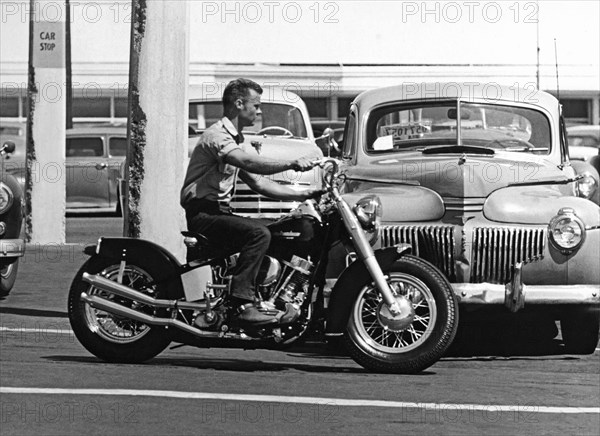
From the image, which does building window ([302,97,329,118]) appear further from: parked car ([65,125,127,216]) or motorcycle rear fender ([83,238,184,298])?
motorcycle rear fender ([83,238,184,298])

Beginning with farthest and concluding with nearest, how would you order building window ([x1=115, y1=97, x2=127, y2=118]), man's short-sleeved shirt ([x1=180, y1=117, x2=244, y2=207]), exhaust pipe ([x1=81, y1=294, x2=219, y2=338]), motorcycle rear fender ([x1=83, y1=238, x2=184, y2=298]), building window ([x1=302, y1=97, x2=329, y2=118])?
building window ([x1=302, y1=97, x2=329, y2=118])
building window ([x1=115, y1=97, x2=127, y2=118])
motorcycle rear fender ([x1=83, y1=238, x2=184, y2=298])
exhaust pipe ([x1=81, y1=294, x2=219, y2=338])
man's short-sleeved shirt ([x1=180, y1=117, x2=244, y2=207])

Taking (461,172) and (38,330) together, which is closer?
(461,172)

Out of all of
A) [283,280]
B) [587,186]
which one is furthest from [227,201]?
[587,186]

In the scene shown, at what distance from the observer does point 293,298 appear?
9.23 m

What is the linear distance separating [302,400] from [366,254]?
40.9 inches

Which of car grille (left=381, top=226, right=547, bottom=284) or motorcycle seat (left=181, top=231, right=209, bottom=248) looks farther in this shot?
car grille (left=381, top=226, right=547, bottom=284)

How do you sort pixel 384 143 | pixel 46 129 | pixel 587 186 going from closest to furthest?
pixel 384 143 → pixel 587 186 → pixel 46 129

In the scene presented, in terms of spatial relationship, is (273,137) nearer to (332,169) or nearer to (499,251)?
(499,251)

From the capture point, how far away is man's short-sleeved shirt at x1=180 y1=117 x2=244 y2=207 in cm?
896

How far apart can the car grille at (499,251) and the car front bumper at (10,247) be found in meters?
4.46

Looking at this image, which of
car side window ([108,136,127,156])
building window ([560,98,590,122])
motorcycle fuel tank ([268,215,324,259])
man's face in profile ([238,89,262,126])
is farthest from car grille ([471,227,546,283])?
building window ([560,98,590,122])

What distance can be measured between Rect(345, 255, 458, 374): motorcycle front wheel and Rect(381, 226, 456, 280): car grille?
105 cm

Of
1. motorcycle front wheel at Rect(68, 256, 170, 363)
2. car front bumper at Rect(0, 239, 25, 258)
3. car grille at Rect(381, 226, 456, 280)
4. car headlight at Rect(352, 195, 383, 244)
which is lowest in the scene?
motorcycle front wheel at Rect(68, 256, 170, 363)

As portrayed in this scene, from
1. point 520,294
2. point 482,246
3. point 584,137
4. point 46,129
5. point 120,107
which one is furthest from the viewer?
point 120,107
